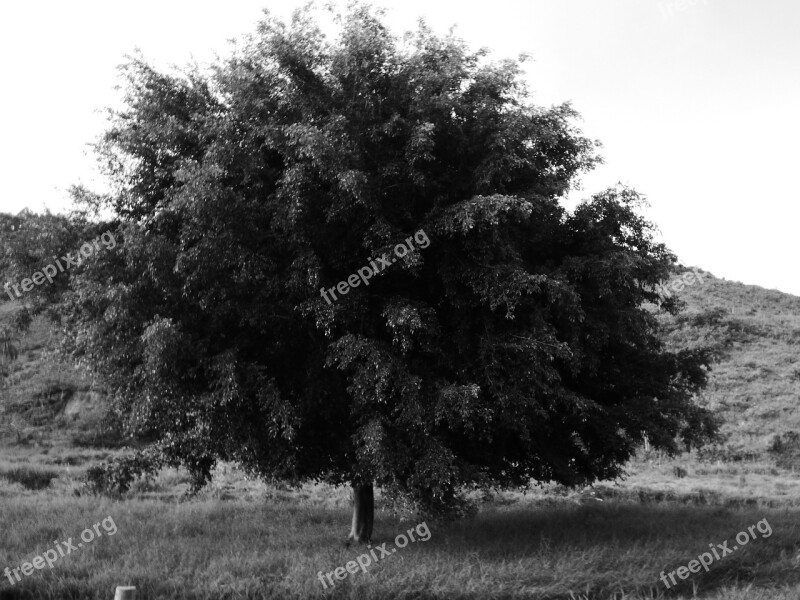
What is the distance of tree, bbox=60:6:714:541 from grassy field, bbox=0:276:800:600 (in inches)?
59.7

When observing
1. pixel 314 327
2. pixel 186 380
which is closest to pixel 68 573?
pixel 186 380

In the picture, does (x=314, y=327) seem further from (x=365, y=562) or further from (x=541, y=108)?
(x=541, y=108)

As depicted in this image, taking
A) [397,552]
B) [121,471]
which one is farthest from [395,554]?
[121,471]

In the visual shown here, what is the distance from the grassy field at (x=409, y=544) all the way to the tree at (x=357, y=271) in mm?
1516

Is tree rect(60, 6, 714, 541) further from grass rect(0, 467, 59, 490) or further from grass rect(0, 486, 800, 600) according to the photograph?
grass rect(0, 467, 59, 490)

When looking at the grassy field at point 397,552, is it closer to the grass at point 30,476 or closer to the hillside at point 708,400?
the grass at point 30,476

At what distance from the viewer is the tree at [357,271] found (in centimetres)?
1102

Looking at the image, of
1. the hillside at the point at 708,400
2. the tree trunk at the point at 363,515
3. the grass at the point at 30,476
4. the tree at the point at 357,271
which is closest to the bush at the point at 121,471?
the tree at the point at 357,271

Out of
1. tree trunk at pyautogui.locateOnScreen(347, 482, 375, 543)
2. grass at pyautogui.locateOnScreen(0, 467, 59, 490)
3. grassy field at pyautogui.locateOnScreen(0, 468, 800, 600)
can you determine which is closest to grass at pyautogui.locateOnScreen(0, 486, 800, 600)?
grassy field at pyautogui.locateOnScreen(0, 468, 800, 600)

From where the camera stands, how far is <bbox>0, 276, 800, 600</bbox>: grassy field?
10.9 meters

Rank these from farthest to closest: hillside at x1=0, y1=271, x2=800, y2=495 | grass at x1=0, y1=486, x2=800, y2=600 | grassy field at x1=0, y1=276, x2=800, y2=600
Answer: hillside at x1=0, y1=271, x2=800, y2=495
grassy field at x1=0, y1=276, x2=800, y2=600
grass at x1=0, y1=486, x2=800, y2=600

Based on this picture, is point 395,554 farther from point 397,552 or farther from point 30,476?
point 30,476

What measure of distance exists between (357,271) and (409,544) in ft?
18.7

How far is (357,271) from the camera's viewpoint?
39.9 feet
